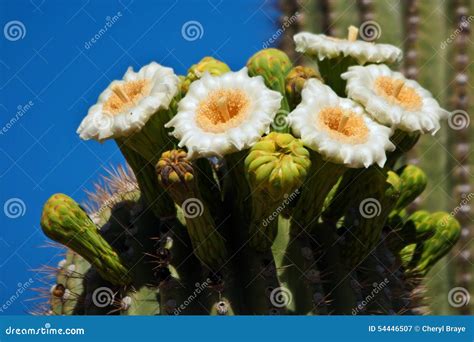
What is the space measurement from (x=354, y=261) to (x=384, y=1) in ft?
5.26

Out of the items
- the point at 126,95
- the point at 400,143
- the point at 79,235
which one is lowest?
the point at 79,235

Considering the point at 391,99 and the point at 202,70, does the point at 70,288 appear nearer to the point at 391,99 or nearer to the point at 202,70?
the point at 202,70

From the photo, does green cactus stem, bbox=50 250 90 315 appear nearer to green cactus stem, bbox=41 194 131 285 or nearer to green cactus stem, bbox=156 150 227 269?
green cactus stem, bbox=41 194 131 285

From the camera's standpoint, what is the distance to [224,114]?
69.2 inches

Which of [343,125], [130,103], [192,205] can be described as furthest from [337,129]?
[130,103]

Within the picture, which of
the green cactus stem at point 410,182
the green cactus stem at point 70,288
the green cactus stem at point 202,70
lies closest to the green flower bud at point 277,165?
the green cactus stem at point 202,70

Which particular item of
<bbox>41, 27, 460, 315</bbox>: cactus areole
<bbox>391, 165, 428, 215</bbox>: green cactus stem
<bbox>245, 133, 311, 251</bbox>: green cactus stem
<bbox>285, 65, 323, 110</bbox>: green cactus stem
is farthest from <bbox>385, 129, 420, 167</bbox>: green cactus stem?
<bbox>245, 133, 311, 251</bbox>: green cactus stem

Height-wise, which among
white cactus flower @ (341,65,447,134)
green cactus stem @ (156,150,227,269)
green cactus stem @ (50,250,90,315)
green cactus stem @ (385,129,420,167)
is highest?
white cactus flower @ (341,65,447,134)

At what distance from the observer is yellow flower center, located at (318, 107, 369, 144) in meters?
1.72

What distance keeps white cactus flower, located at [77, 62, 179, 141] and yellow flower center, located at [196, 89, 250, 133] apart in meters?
0.11

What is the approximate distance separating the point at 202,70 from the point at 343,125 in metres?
0.48

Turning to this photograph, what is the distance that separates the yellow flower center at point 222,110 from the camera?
1.71 metres

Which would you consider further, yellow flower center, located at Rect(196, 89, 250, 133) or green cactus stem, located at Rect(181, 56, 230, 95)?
green cactus stem, located at Rect(181, 56, 230, 95)

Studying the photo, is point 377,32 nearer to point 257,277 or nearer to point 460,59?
point 460,59
